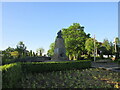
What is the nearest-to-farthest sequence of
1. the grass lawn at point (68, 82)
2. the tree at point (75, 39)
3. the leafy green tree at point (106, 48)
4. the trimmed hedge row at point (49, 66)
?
the grass lawn at point (68, 82), the trimmed hedge row at point (49, 66), the leafy green tree at point (106, 48), the tree at point (75, 39)

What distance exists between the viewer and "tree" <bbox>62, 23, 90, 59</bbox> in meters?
31.5

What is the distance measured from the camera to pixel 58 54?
2061 centimetres

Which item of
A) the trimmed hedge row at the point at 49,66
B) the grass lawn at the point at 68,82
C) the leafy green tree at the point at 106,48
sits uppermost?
the leafy green tree at the point at 106,48

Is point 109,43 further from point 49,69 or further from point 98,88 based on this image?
point 98,88

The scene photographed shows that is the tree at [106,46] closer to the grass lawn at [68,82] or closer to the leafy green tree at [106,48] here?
the leafy green tree at [106,48]

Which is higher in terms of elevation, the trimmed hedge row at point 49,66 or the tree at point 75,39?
the tree at point 75,39

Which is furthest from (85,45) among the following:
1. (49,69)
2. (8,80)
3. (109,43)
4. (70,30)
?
(8,80)

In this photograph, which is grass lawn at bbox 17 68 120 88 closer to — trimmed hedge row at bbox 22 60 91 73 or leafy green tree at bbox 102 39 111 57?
trimmed hedge row at bbox 22 60 91 73

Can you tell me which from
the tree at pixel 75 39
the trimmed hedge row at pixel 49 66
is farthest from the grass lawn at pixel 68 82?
the tree at pixel 75 39

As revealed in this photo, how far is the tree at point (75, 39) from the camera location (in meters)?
31.5

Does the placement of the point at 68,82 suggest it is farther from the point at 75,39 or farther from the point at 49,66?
the point at 75,39

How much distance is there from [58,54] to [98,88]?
14.2m

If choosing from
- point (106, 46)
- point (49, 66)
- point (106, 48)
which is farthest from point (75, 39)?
point (49, 66)

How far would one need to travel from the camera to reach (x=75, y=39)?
31.7 meters
